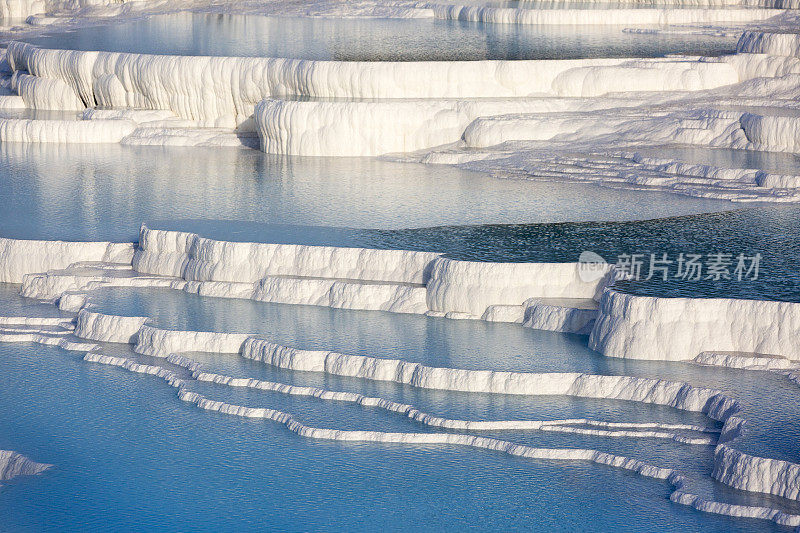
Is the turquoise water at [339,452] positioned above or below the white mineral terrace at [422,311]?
below

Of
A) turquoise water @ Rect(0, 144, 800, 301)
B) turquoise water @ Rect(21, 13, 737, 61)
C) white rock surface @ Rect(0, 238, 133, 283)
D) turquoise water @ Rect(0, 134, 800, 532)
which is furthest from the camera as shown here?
turquoise water @ Rect(21, 13, 737, 61)

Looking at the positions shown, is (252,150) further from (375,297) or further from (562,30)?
(562,30)

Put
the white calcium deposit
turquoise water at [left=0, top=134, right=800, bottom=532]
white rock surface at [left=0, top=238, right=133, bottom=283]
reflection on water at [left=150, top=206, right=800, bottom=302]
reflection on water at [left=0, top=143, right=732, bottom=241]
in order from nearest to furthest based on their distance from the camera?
turquoise water at [left=0, top=134, right=800, bottom=532]
the white calcium deposit
reflection on water at [left=150, top=206, right=800, bottom=302]
white rock surface at [left=0, top=238, right=133, bottom=283]
reflection on water at [left=0, top=143, right=732, bottom=241]

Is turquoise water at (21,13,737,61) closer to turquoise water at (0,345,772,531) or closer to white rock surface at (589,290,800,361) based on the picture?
white rock surface at (589,290,800,361)

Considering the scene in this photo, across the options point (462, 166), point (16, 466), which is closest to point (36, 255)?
point (16, 466)

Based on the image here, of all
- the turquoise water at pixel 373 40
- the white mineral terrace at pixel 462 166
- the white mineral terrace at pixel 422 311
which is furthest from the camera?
the turquoise water at pixel 373 40

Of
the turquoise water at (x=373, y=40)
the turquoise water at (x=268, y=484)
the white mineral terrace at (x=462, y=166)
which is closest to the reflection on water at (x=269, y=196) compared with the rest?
the white mineral terrace at (x=462, y=166)

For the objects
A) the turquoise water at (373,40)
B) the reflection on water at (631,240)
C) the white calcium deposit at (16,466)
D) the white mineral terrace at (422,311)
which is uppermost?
the turquoise water at (373,40)

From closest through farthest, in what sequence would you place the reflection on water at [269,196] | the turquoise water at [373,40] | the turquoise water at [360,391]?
the turquoise water at [360,391]
the reflection on water at [269,196]
the turquoise water at [373,40]

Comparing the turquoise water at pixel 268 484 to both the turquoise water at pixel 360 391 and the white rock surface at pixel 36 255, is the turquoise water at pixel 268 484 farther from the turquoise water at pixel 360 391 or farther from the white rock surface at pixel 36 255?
the white rock surface at pixel 36 255

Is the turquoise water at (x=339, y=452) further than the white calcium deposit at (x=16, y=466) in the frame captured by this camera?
No

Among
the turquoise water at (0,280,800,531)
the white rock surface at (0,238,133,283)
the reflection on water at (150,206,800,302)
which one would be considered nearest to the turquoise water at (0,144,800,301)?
the reflection on water at (150,206,800,302)
